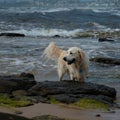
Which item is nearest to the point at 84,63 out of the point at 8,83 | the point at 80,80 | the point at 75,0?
the point at 80,80

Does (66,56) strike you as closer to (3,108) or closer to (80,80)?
(80,80)

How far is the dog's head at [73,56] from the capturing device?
1084 centimetres

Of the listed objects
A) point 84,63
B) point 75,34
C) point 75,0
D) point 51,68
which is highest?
point 84,63

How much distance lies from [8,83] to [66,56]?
1534mm

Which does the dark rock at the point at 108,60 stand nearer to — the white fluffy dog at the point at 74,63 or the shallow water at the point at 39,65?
the shallow water at the point at 39,65

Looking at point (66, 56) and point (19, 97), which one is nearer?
point (19, 97)

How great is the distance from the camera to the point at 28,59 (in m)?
17.6

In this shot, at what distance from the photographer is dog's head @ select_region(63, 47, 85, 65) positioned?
10837mm

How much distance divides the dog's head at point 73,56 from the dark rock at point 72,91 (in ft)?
1.93

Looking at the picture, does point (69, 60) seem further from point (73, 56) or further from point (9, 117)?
point (9, 117)

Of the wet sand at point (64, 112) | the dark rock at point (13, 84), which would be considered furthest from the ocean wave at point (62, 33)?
the wet sand at point (64, 112)

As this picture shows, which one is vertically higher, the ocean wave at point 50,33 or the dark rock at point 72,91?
the dark rock at point 72,91

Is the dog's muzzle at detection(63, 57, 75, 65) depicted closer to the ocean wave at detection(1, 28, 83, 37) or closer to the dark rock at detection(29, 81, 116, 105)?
the dark rock at detection(29, 81, 116, 105)

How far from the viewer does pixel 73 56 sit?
35.8 feet
